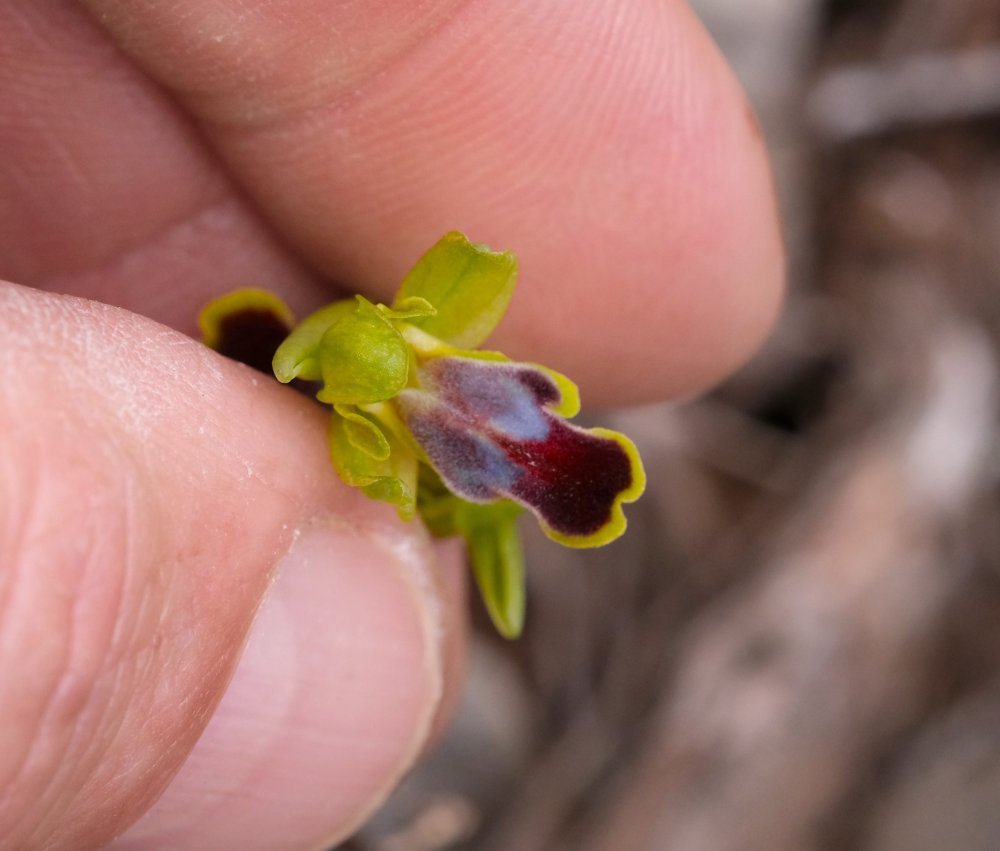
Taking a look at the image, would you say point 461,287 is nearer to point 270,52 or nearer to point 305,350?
point 305,350

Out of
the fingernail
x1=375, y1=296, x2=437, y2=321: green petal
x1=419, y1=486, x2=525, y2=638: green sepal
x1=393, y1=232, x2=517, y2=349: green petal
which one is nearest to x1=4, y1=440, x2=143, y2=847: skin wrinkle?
the fingernail

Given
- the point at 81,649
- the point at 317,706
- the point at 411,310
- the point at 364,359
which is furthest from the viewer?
the point at 317,706

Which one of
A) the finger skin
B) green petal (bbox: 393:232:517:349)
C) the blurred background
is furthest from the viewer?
the blurred background

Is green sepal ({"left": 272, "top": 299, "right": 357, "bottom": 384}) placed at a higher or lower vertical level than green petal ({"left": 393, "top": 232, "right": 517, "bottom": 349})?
lower

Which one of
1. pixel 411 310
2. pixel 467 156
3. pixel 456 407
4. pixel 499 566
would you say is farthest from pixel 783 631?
pixel 411 310

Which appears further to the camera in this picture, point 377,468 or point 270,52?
point 270,52

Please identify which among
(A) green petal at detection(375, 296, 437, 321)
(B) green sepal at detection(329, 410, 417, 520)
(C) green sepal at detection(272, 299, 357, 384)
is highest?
(A) green petal at detection(375, 296, 437, 321)

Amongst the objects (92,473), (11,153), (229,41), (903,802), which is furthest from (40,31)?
(903,802)

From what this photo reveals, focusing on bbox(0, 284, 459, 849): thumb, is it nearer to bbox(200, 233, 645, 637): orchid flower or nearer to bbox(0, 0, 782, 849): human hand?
bbox(0, 0, 782, 849): human hand
